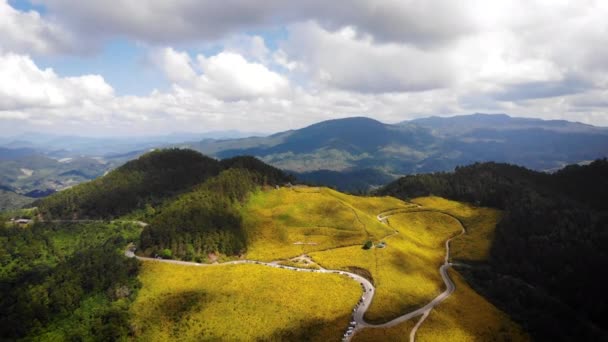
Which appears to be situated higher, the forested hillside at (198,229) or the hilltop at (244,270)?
the forested hillside at (198,229)

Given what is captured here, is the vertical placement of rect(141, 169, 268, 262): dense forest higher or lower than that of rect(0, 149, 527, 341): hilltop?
higher

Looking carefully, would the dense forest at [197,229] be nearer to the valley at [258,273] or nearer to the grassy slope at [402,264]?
the valley at [258,273]

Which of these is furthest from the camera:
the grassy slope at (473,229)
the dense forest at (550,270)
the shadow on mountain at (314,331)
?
the grassy slope at (473,229)

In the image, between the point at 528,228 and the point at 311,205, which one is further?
the point at 311,205

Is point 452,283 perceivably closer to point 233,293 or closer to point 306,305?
point 306,305

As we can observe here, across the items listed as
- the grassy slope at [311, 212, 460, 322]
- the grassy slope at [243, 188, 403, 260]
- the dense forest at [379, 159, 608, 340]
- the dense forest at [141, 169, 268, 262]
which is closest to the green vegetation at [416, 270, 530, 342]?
the dense forest at [379, 159, 608, 340]

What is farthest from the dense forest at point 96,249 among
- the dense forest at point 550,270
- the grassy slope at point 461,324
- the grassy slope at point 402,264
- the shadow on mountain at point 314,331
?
the dense forest at point 550,270

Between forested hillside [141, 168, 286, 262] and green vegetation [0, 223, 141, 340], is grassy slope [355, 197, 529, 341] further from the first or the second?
forested hillside [141, 168, 286, 262]

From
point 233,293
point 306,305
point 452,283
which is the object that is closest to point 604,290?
point 452,283

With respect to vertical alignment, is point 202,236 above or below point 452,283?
above
